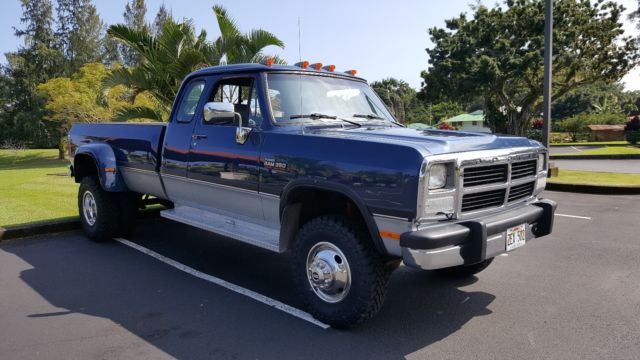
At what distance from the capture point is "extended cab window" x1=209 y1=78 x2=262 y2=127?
450cm

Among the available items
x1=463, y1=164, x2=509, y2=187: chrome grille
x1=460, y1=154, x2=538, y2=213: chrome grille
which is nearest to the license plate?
x1=460, y1=154, x2=538, y2=213: chrome grille

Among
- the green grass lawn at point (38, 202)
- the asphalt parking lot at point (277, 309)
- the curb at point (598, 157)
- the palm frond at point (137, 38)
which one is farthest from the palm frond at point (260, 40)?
the curb at point (598, 157)

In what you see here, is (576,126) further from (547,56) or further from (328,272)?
(328,272)

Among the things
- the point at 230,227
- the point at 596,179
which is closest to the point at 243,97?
the point at 230,227

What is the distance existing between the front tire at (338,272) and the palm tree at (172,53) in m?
8.97

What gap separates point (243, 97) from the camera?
501cm

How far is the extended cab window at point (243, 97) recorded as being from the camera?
177 inches

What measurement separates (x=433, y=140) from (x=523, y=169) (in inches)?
41.7

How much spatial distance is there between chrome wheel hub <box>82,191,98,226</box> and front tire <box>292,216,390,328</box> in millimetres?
3766

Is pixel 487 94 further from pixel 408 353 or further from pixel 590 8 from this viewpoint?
pixel 408 353

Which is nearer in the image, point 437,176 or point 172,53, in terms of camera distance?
point 437,176

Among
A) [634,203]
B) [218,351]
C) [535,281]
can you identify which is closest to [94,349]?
[218,351]

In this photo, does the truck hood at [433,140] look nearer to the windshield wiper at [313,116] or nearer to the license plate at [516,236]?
the windshield wiper at [313,116]

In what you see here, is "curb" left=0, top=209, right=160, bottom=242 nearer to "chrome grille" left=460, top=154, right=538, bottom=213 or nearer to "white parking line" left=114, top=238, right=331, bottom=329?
"white parking line" left=114, top=238, right=331, bottom=329
